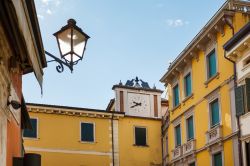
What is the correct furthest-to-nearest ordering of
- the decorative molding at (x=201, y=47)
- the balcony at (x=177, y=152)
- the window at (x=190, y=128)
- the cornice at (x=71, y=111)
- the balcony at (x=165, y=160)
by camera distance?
the cornice at (x=71, y=111)
the balcony at (x=165, y=160)
the balcony at (x=177, y=152)
the window at (x=190, y=128)
the decorative molding at (x=201, y=47)

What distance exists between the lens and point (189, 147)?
30.5 metres

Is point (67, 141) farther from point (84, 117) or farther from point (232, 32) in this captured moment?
point (232, 32)

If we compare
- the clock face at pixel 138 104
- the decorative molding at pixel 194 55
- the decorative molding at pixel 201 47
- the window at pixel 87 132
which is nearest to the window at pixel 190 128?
the decorative molding at pixel 194 55

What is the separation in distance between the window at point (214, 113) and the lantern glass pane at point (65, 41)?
19893 mm

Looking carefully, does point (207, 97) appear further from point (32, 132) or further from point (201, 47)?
point (32, 132)

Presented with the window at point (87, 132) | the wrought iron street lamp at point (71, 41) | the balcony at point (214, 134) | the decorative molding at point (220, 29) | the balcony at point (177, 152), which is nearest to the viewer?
the wrought iron street lamp at point (71, 41)

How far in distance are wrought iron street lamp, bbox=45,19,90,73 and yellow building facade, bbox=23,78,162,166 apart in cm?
2854

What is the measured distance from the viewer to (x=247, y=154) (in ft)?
77.7

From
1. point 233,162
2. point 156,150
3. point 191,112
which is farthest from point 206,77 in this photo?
point 156,150

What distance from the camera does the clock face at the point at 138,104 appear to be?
40781mm

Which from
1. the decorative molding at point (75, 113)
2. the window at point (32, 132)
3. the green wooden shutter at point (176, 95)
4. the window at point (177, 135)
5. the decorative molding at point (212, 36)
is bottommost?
the window at point (177, 135)

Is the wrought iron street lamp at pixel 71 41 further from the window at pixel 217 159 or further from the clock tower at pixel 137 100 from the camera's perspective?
the clock tower at pixel 137 100

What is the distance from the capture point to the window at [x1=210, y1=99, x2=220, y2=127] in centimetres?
2709

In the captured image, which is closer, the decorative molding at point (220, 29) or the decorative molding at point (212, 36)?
the decorative molding at point (220, 29)
